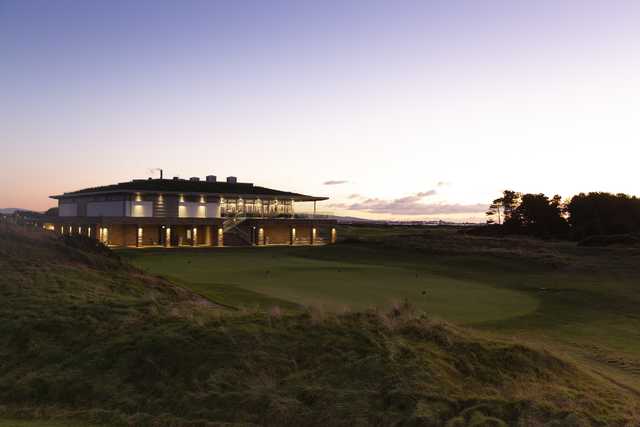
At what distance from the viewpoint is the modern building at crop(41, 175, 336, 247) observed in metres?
56.4

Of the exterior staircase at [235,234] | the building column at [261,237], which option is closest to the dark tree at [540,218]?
the building column at [261,237]

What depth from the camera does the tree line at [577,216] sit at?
84625 millimetres

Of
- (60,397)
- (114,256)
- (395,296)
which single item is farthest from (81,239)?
(60,397)

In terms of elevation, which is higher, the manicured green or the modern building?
the modern building

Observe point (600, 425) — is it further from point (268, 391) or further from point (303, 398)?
point (268, 391)

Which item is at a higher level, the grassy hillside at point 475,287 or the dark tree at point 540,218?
the dark tree at point 540,218

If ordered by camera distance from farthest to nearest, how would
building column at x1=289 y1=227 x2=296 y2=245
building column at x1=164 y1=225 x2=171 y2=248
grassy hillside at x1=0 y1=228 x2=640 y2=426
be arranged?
building column at x1=289 y1=227 x2=296 y2=245
building column at x1=164 y1=225 x2=171 y2=248
grassy hillside at x1=0 y1=228 x2=640 y2=426

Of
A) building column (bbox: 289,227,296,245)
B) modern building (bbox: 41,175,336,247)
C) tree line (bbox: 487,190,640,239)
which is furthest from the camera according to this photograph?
tree line (bbox: 487,190,640,239)

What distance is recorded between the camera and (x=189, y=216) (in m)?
59.9

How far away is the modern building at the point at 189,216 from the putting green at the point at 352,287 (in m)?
15.5

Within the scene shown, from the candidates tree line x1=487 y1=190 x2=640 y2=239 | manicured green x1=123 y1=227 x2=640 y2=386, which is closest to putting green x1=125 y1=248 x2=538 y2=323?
manicured green x1=123 y1=227 x2=640 y2=386

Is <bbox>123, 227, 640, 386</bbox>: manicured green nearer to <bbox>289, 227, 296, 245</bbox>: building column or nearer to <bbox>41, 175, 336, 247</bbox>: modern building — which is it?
<bbox>41, 175, 336, 247</bbox>: modern building

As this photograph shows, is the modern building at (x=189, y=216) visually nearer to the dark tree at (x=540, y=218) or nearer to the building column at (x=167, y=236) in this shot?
the building column at (x=167, y=236)

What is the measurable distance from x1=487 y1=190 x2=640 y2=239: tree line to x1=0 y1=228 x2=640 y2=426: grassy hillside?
262 feet
